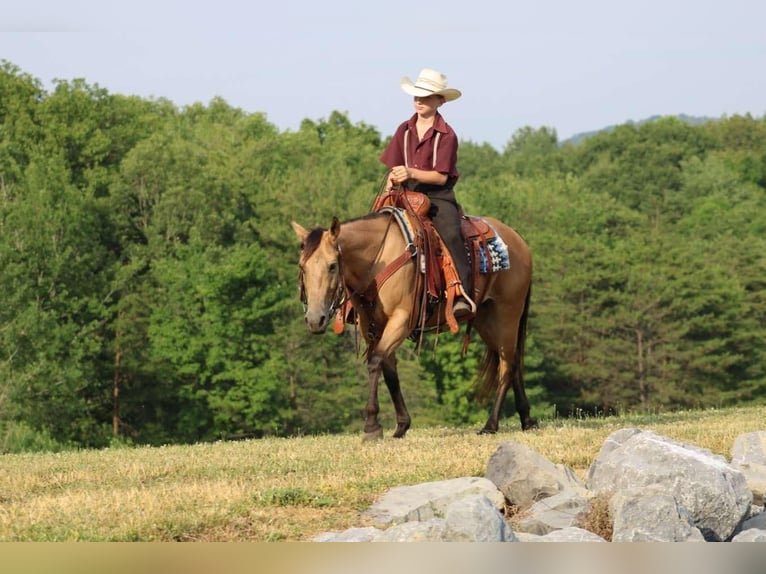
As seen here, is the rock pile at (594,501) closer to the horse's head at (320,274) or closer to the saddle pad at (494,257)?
the horse's head at (320,274)

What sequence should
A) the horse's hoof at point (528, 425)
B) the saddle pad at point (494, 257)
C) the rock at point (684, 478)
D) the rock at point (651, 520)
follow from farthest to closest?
the horse's hoof at point (528, 425) < the saddle pad at point (494, 257) < the rock at point (684, 478) < the rock at point (651, 520)

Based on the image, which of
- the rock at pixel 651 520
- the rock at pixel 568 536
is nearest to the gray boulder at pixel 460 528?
the rock at pixel 568 536

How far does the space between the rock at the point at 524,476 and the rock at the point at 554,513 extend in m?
0.16

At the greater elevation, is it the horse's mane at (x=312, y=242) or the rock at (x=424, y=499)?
the horse's mane at (x=312, y=242)

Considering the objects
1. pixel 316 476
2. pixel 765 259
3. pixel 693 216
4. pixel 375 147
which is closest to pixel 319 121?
pixel 375 147

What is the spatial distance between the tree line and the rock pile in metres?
33.2

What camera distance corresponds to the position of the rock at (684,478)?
35.9 feet

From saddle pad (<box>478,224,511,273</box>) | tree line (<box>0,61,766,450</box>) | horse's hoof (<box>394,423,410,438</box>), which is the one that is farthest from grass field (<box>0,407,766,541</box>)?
tree line (<box>0,61,766,450</box>)

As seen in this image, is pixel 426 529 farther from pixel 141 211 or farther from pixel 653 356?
pixel 653 356

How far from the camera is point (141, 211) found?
213 ft

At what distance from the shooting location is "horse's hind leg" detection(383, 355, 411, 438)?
14.7 metres

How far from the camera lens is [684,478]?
11102 mm

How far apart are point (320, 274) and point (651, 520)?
4.92 meters

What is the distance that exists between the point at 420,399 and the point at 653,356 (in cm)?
1764
